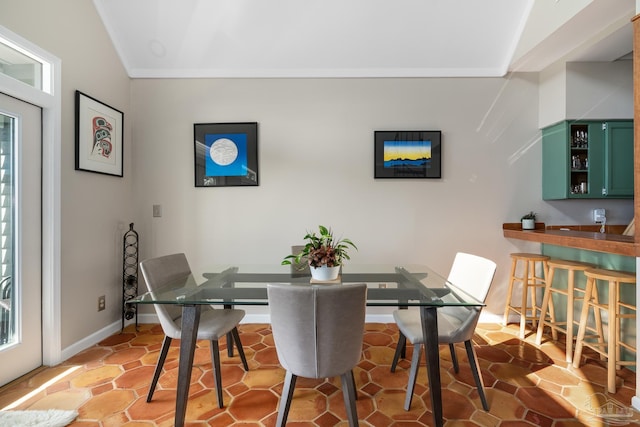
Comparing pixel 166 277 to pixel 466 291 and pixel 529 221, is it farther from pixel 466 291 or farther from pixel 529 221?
pixel 529 221

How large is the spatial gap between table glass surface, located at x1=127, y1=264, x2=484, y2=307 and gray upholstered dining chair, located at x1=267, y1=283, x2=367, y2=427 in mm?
213

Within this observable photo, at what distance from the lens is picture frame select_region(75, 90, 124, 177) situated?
8.14 feet

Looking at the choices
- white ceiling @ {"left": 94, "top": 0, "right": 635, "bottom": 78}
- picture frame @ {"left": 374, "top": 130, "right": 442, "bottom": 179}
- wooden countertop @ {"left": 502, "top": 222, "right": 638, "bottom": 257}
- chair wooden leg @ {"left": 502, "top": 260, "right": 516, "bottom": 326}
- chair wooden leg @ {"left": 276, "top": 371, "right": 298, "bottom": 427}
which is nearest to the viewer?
chair wooden leg @ {"left": 276, "top": 371, "right": 298, "bottom": 427}

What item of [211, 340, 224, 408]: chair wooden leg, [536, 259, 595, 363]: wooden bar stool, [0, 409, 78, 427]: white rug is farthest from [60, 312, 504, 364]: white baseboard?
[211, 340, 224, 408]: chair wooden leg

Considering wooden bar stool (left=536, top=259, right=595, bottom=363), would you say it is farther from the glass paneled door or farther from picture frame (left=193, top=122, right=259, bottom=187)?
the glass paneled door

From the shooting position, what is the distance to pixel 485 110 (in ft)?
10.0

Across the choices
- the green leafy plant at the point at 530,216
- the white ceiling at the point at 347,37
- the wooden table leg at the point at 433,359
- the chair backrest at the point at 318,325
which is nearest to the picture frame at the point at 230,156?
the white ceiling at the point at 347,37

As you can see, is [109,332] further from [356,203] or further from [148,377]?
[356,203]

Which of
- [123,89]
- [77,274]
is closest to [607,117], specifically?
[123,89]

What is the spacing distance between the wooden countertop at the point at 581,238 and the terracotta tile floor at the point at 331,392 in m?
0.91

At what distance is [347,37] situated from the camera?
2.83 metres

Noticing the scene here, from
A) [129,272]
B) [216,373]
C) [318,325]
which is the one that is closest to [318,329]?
[318,325]

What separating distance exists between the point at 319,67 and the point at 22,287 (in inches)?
121

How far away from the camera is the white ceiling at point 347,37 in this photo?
262 cm
